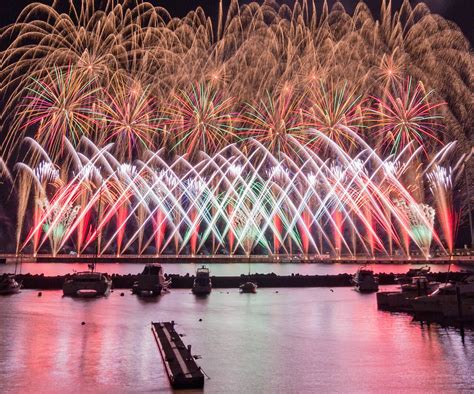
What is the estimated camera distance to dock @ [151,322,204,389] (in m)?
11.8

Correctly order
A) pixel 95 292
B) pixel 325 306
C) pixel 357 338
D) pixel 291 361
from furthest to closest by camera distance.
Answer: pixel 95 292 → pixel 325 306 → pixel 357 338 → pixel 291 361

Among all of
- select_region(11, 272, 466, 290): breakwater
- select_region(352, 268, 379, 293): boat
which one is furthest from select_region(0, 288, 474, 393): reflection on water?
select_region(11, 272, 466, 290): breakwater

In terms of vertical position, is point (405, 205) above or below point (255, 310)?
above

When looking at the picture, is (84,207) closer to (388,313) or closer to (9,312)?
(9,312)

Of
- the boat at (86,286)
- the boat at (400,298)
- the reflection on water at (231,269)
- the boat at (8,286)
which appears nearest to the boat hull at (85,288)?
the boat at (86,286)

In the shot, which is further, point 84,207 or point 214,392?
point 84,207

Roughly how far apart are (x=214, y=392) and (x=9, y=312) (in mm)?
17573

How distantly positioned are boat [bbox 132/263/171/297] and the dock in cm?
1737

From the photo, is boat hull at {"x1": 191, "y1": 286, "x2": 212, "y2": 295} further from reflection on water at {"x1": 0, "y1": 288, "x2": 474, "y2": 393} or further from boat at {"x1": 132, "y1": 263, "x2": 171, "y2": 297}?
reflection on water at {"x1": 0, "y1": 288, "x2": 474, "y2": 393}

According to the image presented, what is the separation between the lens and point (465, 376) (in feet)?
41.9

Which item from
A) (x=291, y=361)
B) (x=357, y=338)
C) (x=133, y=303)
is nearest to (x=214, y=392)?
(x=291, y=361)

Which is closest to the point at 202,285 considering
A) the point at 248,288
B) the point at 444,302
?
the point at 248,288

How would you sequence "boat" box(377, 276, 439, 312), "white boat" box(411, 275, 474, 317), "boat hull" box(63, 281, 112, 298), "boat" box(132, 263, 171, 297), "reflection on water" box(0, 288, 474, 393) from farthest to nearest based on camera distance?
"boat" box(132, 263, 171, 297), "boat hull" box(63, 281, 112, 298), "boat" box(377, 276, 439, 312), "white boat" box(411, 275, 474, 317), "reflection on water" box(0, 288, 474, 393)

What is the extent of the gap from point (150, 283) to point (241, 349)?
66.6ft
